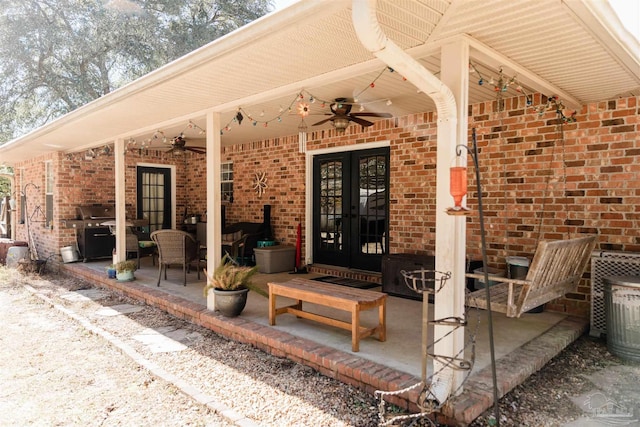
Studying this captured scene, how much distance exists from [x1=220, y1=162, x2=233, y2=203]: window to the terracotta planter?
4546 millimetres

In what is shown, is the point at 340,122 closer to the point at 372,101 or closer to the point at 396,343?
the point at 372,101

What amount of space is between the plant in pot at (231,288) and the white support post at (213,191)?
232mm

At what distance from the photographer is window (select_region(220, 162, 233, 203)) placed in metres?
8.59

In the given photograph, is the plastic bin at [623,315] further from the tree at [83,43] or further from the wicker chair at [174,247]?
the tree at [83,43]

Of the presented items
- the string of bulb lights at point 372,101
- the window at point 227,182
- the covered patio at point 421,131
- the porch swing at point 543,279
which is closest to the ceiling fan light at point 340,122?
the covered patio at point 421,131

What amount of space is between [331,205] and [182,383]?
411cm

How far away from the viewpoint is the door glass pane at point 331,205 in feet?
21.5

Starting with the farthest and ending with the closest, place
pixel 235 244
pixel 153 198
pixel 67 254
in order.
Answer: pixel 153 198
pixel 67 254
pixel 235 244

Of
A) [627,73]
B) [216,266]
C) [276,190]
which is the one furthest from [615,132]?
[276,190]

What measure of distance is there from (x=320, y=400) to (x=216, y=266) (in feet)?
7.38

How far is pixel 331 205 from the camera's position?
6684 millimetres

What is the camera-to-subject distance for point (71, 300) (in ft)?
18.7

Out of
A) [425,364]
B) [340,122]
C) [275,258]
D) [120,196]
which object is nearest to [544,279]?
[425,364]

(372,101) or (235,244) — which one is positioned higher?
(372,101)
